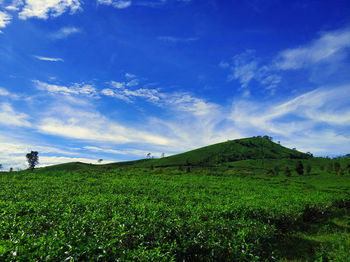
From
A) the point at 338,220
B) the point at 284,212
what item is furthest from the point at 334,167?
the point at 284,212

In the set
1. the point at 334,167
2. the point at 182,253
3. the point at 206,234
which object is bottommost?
the point at 182,253

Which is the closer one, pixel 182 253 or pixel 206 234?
pixel 182 253

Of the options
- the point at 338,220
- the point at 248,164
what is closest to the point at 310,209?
the point at 338,220

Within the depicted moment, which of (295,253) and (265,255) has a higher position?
(265,255)

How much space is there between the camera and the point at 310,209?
21.8 meters

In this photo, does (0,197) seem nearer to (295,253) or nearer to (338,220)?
(295,253)

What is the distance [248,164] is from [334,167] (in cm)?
5780

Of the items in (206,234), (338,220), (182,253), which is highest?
(206,234)

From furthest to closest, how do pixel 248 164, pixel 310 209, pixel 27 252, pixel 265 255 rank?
pixel 248 164 → pixel 310 209 → pixel 265 255 → pixel 27 252

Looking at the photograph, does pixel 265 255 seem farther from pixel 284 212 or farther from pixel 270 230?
pixel 284 212

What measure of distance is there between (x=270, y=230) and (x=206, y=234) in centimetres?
490

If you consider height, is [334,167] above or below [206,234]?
above

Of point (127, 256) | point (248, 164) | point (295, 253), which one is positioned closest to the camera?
point (127, 256)

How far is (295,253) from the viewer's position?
41.7 feet
